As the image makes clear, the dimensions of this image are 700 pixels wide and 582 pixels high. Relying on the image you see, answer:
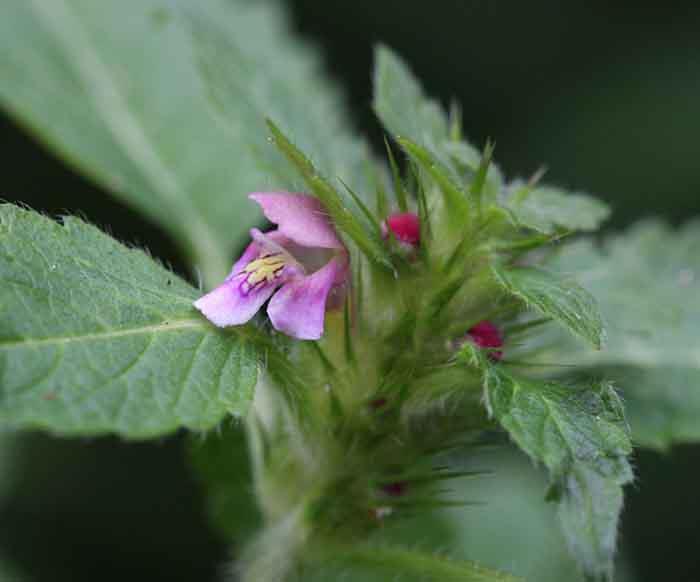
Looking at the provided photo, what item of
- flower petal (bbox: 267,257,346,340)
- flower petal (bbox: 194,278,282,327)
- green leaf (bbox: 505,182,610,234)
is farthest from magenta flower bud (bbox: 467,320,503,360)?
flower petal (bbox: 194,278,282,327)

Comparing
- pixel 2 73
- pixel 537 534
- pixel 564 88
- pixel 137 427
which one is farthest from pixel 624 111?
pixel 137 427

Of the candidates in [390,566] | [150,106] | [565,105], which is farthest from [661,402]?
[565,105]

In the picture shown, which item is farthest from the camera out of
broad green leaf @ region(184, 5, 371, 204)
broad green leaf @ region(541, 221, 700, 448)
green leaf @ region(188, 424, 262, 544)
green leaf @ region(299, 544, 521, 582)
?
broad green leaf @ region(541, 221, 700, 448)

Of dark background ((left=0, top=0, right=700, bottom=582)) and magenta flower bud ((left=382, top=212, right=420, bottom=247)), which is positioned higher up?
dark background ((left=0, top=0, right=700, bottom=582))

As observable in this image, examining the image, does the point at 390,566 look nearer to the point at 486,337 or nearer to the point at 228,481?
the point at 486,337

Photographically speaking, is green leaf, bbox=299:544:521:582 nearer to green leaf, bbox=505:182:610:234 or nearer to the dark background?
green leaf, bbox=505:182:610:234

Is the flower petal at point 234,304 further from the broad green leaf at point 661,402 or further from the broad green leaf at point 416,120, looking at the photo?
the broad green leaf at point 661,402

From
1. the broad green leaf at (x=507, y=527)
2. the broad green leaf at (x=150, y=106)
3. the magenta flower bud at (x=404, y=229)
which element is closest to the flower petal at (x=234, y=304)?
the magenta flower bud at (x=404, y=229)
